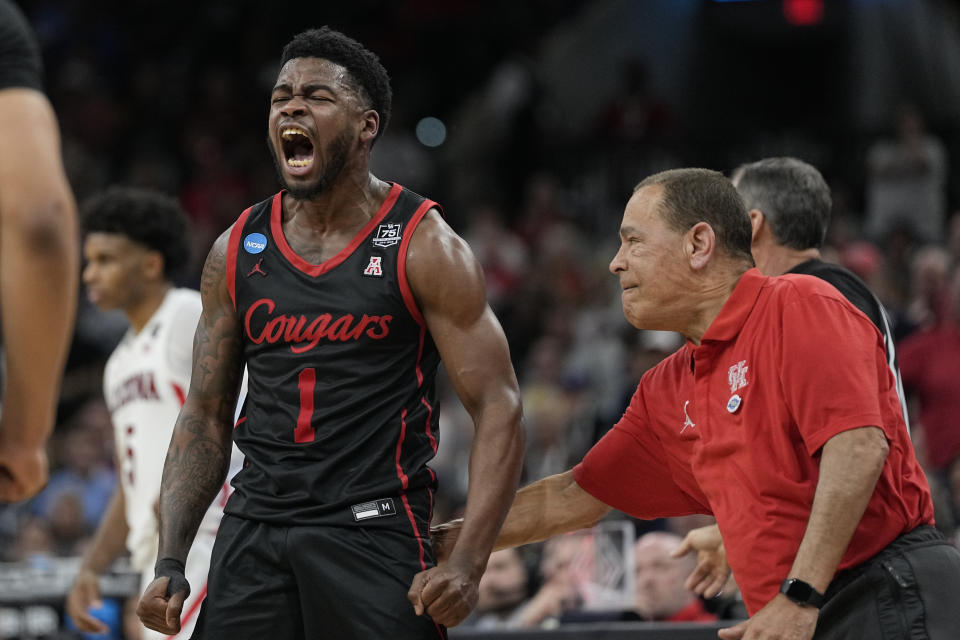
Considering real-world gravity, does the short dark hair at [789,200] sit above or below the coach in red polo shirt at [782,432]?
above

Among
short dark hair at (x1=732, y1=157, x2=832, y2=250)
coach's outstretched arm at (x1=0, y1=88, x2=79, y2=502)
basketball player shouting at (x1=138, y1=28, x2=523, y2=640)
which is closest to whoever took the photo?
coach's outstretched arm at (x1=0, y1=88, x2=79, y2=502)

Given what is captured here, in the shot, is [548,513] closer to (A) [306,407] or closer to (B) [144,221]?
(A) [306,407]

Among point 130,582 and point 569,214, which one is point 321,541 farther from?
point 569,214

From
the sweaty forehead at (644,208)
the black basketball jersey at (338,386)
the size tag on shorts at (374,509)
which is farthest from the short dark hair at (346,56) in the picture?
the size tag on shorts at (374,509)

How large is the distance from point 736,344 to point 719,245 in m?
0.30

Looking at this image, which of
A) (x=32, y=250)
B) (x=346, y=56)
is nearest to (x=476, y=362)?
(x=346, y=56)

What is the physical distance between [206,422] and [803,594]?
175 cm

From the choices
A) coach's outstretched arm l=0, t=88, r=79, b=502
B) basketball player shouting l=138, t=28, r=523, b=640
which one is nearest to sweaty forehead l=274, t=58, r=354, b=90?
basketball player shouting l=138, t=28, r=523, b=640

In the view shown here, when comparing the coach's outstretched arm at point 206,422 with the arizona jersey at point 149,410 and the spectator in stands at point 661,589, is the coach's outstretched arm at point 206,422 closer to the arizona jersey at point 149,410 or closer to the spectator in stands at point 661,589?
the arizona jersey at point 149,410

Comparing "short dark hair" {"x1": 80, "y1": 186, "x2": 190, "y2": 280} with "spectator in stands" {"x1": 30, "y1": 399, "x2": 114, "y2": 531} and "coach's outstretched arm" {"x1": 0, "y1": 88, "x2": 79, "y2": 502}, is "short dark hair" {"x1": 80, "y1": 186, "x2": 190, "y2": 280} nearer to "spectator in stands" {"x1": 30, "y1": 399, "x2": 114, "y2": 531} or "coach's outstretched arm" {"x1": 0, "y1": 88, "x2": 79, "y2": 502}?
"coach's outstretched arm" {"x1": 0, "y1": 88, "x2": 79, "y2": 502}

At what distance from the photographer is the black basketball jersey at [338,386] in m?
3.56

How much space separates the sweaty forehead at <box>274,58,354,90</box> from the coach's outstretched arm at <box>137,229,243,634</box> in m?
0.49

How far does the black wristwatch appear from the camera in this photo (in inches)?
127

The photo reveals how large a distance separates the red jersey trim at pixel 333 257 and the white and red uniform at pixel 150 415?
5.20ft
